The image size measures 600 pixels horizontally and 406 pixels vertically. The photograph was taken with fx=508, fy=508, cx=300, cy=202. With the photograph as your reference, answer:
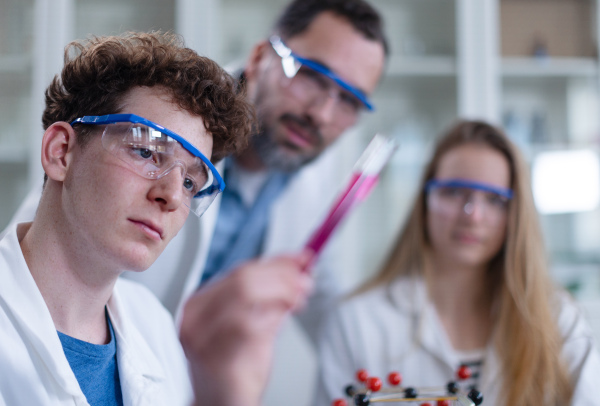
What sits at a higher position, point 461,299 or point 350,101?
point 350,101

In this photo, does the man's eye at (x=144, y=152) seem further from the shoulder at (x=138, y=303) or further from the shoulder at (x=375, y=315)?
the shoulder at (x=375, y=315)

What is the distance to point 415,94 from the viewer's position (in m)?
2.33

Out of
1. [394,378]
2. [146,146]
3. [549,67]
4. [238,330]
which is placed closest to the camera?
[238,330]

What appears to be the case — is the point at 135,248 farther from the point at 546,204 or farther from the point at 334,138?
the point at 546,204

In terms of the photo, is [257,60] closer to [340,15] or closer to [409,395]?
[340,15]

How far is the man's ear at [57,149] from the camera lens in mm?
553

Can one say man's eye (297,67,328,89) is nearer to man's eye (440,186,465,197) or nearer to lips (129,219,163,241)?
man's eye (440,186,465,197)

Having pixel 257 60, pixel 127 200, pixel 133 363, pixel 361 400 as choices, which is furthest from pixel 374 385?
pixel 257 60

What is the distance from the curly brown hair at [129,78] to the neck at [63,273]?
116 mm

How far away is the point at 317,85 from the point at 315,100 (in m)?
0.04

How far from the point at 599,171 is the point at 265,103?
184cm

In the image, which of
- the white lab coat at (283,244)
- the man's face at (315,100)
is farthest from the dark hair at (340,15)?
the white lab coat at (283,244)

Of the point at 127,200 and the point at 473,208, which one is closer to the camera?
the point at 127,200

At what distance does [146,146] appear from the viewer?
53 cm
